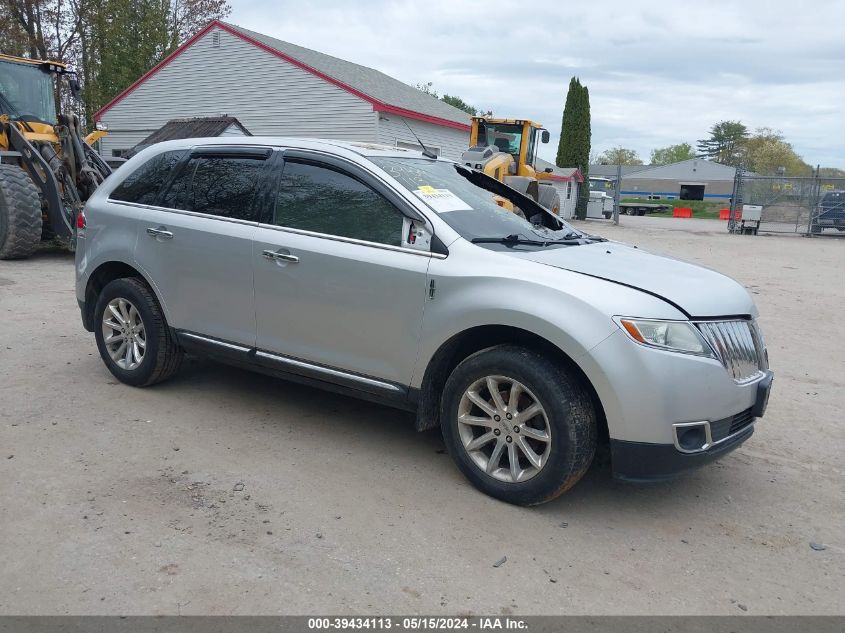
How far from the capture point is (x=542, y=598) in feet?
9.86

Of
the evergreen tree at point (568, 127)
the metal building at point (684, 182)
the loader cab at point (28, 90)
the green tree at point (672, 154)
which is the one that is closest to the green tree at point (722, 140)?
the green tree at point (672, 154)

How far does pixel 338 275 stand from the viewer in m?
4.20

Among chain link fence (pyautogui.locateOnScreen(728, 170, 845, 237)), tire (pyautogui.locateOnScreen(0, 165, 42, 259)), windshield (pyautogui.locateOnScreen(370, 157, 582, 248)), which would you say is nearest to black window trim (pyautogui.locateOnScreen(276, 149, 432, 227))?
windshield (pyautogui.locateOnScreen(370, 157, 582, 248))

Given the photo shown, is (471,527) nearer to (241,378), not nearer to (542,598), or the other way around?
(542,598)

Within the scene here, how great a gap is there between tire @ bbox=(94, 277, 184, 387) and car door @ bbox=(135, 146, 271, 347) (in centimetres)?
15

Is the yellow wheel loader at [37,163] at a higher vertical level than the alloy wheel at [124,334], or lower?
higher

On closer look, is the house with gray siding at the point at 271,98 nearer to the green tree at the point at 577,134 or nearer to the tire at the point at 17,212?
the tire at the point at 17,212

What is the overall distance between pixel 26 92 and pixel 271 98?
11988mm

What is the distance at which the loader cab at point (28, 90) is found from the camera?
1221 centimetres

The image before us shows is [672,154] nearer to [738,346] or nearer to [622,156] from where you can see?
[622,156]

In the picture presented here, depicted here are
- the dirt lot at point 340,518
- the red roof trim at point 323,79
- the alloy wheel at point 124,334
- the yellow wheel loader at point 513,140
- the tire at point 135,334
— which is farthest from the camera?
the red roof trim at point 323,79

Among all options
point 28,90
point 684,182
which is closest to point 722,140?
point 684,182

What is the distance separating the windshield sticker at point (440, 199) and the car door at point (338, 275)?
0.17 meters

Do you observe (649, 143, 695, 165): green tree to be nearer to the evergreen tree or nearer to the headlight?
the evergreen tree
